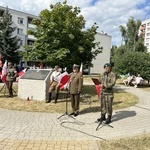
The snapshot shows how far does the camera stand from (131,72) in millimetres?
21094

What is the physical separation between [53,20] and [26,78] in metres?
3.69

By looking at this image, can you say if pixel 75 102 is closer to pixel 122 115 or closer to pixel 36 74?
pixel 122 115

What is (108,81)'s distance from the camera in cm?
694

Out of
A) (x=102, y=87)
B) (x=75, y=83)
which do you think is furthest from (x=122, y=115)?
(x=75, y=83)

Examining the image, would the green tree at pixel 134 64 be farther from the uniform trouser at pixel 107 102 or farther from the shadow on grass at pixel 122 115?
the uniform trouser at pixel 107 102

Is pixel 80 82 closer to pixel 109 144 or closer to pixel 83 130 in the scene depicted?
pixel 83 130

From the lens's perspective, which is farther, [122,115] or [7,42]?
[7,42]

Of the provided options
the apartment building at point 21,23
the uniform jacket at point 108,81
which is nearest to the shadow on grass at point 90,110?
the uniform jacket at point 108,81

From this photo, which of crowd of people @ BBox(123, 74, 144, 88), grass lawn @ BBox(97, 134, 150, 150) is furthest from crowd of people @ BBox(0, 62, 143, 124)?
crowd of people @ BBox(123, 74, 144, 88)

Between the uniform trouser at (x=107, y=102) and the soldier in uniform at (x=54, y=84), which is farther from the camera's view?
the soldier in uniform at (x=54, y=84)

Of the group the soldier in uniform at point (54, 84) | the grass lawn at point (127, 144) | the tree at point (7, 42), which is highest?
the tree at point (7, 42)

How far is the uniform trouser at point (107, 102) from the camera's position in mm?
7035

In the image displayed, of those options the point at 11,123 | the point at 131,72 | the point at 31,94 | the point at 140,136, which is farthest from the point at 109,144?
the point at 131,72

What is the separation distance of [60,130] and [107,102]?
1784 millimetres
